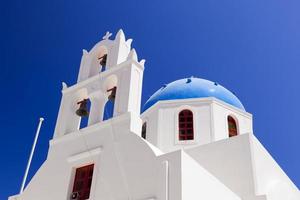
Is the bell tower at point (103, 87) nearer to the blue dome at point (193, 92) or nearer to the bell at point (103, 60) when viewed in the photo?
the bell at point (103, 60)

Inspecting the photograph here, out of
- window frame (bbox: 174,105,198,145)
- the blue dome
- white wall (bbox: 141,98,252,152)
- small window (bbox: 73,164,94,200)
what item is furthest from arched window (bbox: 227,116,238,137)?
small window (bbox: 73,164,94,200)

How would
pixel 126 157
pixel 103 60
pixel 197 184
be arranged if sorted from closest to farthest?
pixel 197 184 → pixel 126 157 → pixel 103 60

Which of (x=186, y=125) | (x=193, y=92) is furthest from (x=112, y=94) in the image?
(x=193, y=92)

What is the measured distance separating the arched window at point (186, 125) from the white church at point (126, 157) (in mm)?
112

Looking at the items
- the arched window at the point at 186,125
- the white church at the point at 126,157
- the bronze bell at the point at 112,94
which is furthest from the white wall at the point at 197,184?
the arched window at the point at 186,125

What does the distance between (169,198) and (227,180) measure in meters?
3.24

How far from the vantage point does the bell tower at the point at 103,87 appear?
9.19 metres

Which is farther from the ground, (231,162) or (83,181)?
(231,162)

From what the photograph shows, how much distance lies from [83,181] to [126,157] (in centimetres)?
136

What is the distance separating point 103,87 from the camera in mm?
9906

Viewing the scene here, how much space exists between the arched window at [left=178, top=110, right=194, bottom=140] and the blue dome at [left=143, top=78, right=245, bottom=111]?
719mm

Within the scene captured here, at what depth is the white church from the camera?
24.0ft

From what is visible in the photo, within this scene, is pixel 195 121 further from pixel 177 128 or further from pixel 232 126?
pixel 232 126

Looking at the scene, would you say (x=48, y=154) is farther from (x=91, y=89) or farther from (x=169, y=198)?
(x=169, y=198)
